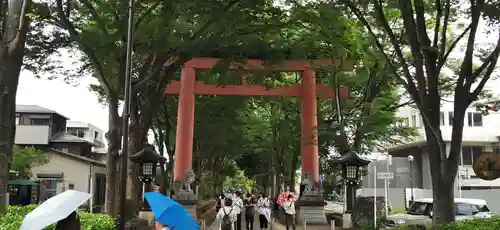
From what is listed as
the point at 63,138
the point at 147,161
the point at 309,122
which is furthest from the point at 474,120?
the point at 147,161

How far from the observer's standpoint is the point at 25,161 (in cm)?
2902

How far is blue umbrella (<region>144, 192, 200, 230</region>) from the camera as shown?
15.6ft

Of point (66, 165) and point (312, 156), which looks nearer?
point (312, 156)

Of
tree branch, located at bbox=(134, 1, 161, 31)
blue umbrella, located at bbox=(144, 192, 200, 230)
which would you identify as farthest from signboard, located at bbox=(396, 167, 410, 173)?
blue umbrella, located at bbox=(144, 192, 200, 230)

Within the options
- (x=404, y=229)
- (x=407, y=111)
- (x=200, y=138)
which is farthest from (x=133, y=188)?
(x=407, y=111)

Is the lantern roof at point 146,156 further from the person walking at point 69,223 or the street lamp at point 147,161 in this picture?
the person walking at point 69,223

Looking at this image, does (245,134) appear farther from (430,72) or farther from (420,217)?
(430,72)

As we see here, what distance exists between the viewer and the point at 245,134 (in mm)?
33281

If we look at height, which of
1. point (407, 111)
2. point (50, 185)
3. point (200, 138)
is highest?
point (407, 111)

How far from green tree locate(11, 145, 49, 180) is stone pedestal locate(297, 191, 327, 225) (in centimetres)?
1621

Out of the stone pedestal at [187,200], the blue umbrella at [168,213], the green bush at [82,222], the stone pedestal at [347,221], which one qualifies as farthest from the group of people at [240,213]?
the blue umbrella at [168,213]

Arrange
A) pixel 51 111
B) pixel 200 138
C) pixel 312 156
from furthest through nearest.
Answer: pixel 51 111
pixel 200 138
pixel 312 156

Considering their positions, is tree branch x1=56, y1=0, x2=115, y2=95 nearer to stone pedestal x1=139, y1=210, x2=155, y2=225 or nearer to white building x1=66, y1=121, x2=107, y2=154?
stone pedestal x1=139, y1=210, x2=155, y2=225

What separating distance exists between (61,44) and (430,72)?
979cm
